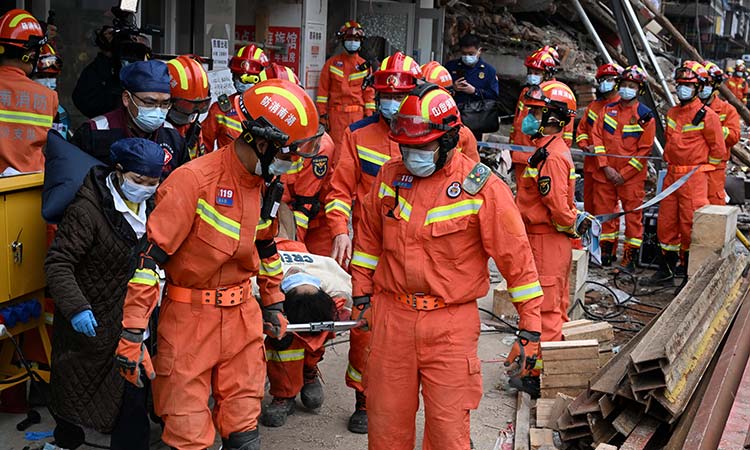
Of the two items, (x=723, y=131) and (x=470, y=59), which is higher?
(x=470, y=59)

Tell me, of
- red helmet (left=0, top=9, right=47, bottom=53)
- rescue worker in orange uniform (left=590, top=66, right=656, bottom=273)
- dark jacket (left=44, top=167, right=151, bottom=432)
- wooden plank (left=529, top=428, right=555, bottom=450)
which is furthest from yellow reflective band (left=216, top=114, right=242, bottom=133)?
rescue worker in orange uniform (left=590, top=66, right=656, bottom=273)

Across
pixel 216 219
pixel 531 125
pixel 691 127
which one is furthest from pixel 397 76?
pixel 691 127

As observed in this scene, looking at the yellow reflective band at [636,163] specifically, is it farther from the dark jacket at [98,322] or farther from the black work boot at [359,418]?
the dark jacket at [98,322]

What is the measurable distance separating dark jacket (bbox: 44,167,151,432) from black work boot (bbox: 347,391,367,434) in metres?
1.62

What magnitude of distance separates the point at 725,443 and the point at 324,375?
118 inches

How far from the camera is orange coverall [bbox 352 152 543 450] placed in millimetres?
4449

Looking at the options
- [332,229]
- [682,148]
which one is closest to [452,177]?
[332,229]

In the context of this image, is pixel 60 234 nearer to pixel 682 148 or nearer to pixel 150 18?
pixel 150 18

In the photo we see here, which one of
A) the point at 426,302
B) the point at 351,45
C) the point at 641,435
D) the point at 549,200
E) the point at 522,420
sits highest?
the point at 351,45

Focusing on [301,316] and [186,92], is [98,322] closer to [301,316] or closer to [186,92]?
[301,316]

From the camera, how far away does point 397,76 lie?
235 inches

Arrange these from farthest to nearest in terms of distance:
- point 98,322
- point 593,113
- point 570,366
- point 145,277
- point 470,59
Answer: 1. point 593,113
2. point 470,59
3. point 570,366
4. point 98,322
5. point 145,277

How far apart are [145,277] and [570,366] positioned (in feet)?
10.7

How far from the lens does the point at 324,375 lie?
6.85 meters
